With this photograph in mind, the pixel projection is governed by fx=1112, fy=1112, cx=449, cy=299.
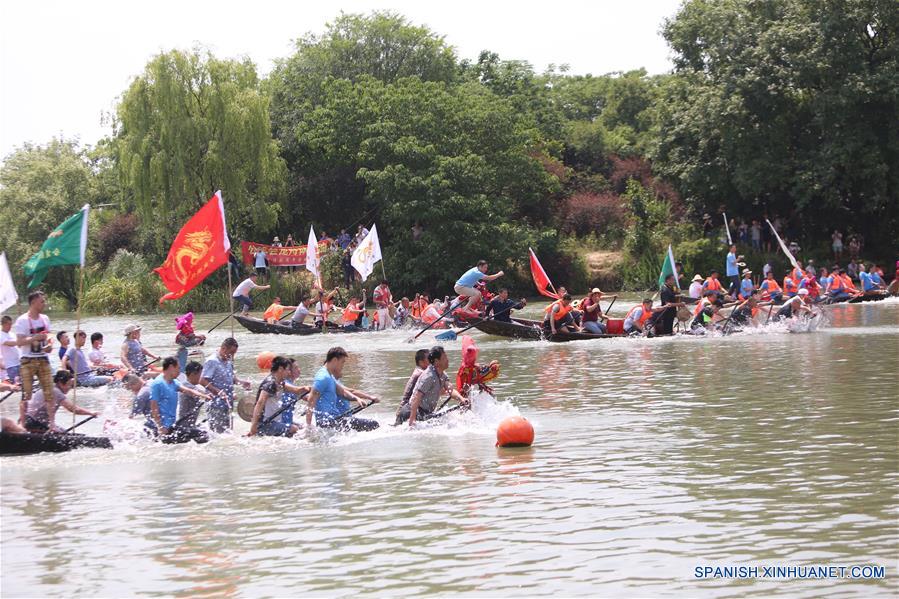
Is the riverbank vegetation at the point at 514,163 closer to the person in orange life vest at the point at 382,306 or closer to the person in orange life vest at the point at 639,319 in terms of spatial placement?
the person in orange life vest at the point at 382,306

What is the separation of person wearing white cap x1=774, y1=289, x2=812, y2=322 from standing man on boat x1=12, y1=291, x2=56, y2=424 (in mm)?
18856

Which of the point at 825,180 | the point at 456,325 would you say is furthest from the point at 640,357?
the point at 825,180

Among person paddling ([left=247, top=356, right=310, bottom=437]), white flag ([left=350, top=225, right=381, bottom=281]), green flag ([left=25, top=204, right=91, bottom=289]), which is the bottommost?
person paddling ([left=247, top=356, right=310, bottom=437])

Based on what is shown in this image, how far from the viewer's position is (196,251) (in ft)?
57.3

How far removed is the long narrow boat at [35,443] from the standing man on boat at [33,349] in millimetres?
569

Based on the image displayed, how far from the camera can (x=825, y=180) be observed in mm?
Result: 43125

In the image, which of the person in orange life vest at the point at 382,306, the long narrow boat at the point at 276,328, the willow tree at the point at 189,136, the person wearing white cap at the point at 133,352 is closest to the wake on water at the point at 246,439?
the person wearing white cap at the point at 133,352

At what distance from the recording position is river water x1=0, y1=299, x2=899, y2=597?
332 inches

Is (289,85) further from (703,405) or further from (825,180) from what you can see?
(703,405)

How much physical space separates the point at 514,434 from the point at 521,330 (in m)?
15.0

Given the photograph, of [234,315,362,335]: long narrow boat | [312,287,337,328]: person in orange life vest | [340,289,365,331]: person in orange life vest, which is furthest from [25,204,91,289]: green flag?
[340,289,365,331]: person in orange life vest

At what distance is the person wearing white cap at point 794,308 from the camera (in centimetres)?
2762

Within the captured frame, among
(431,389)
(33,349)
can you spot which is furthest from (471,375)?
(33,349)

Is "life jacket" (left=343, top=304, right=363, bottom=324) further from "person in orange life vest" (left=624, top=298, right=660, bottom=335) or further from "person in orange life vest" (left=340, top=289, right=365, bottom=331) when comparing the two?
"person in orange life vest" (left=624, top=298, right=660, bottom=335)
